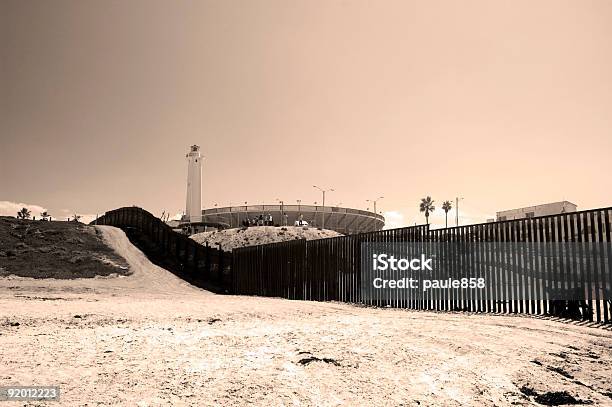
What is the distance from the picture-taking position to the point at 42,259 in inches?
988

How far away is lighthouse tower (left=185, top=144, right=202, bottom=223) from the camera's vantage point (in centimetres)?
6606

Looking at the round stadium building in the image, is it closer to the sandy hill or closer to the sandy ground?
the sandy hill

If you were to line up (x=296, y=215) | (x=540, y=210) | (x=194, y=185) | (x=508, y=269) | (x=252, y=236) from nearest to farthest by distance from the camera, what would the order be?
(x=508, y=269), (x=252, y=236), (x=194, y=185), (x=540, y=210), (x=296, y=215)

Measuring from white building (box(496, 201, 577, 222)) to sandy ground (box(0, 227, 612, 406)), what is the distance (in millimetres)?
74028

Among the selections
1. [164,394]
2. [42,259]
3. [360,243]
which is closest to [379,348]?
[164,394]

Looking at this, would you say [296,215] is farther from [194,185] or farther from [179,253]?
[179,253]

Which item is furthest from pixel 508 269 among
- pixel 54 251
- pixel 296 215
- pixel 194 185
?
pixel 296 215

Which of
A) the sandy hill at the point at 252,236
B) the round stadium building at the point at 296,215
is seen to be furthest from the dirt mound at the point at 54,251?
the round stadium building at the point at 296,215

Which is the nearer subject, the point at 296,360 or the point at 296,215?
the point at 296,360

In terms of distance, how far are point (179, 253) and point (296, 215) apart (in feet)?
184

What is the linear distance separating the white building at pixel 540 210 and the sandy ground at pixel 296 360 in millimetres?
74028

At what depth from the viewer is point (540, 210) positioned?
7762 cm

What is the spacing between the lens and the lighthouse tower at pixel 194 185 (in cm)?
6606

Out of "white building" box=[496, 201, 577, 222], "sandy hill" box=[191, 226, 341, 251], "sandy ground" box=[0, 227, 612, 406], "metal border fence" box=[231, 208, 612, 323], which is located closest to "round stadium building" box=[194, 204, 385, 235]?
"white building" box=[496, 201, 577, 222]
